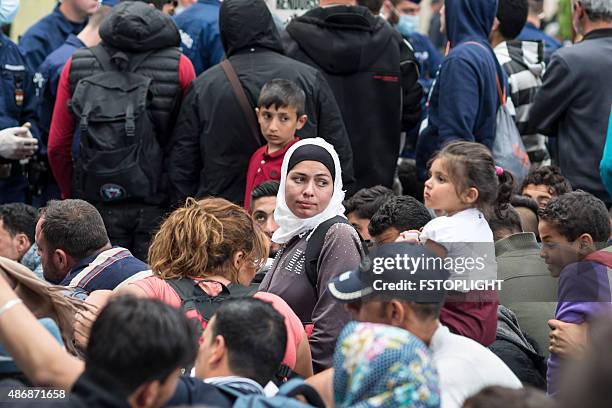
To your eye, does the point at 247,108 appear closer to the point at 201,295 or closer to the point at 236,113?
the point at 236,113

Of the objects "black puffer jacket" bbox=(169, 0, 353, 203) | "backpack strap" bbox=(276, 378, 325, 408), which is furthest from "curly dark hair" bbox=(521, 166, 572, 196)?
"backpack strap" bbox=(276, 378, 325, 408)

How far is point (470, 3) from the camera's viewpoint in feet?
24.7

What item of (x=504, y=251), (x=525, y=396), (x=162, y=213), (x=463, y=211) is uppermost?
(x=525, y=396)

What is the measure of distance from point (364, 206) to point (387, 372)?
10.7ft

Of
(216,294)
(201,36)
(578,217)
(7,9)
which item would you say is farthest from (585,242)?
(7,9)

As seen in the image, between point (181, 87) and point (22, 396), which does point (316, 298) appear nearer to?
point (22, 396)

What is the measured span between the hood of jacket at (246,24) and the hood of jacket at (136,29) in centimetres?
38

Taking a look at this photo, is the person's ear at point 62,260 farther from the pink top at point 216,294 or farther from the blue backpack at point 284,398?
the blue backpack at point 284,398

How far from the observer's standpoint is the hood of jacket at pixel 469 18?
7559mm

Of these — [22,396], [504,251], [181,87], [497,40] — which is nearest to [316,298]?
[504,251]

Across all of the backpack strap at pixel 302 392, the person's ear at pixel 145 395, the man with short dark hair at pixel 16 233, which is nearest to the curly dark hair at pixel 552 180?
the man with short dark hair at pixel 16 233

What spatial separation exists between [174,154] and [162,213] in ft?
1.33

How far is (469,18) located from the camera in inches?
300

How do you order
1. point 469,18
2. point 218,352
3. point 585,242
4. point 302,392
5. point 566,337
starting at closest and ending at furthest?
point 302,392, point 218,352, point 566,337, point 585,242, point 469,18
